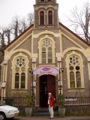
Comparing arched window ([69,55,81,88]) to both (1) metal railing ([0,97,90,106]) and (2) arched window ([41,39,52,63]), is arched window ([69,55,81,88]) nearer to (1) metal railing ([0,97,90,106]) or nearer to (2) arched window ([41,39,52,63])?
(1) metal railing ([0,97,90,106])

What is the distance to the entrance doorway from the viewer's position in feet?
70.7

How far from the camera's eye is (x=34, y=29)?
75.8 feet

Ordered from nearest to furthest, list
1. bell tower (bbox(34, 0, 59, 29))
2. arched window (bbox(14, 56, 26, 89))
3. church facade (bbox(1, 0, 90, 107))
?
church facade (bbox(1, 0, 90, 107)), arched window (bbox(14, 56, 26, 89)), bell tower (bbox(34, 0, 59, 29))

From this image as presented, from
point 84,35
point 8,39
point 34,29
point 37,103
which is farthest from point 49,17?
point 8,39

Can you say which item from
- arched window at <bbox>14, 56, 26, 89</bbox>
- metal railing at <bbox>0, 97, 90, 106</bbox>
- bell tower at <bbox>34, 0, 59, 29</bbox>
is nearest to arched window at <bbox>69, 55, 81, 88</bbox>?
metal railing at <bbox>0, 97, 90, 106</bbox>

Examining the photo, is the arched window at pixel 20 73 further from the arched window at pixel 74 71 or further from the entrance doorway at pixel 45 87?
the arched window at pixel 74 71

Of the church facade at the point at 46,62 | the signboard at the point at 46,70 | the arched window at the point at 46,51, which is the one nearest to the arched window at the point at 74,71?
the church facade at the point at 46,62

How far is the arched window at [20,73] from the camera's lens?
865 inches

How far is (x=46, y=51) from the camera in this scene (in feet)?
74.1

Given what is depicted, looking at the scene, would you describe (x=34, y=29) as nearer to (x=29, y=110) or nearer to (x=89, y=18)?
(x=29, y=110)

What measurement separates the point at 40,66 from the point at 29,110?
17.2 feet

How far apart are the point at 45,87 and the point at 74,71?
3682 mm

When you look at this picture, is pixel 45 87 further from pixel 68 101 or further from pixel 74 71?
pixel 74 71

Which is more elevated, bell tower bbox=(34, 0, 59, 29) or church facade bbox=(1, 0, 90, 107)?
bell tower bbox=(34, 0, 59, 29)
